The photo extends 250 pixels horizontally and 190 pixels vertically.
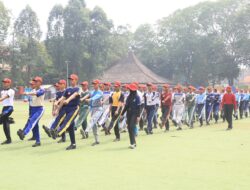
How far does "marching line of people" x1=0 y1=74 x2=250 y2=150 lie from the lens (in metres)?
11.4

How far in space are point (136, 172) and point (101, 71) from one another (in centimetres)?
5723

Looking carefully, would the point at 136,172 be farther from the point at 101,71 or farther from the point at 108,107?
the point at 101,71

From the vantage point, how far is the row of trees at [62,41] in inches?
2447

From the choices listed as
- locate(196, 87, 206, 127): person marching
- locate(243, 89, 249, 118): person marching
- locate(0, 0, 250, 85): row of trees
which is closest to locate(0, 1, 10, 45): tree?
locate(0, 0, 250, 85): row of trees

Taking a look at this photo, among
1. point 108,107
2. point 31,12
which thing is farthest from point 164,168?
point 31,12

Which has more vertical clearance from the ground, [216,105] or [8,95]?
[8,95]

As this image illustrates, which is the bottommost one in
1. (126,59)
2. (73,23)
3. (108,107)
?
(108,107)

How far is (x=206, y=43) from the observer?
6994 cm

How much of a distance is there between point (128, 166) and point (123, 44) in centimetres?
7386

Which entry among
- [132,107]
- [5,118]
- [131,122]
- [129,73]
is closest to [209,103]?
[132,107]

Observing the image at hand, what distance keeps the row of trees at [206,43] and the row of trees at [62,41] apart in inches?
531

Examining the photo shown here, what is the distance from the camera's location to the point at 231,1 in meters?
70.4

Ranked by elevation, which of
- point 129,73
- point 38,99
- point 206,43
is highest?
point 206,43

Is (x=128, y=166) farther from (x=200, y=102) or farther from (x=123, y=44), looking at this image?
(x=123, y=44)
